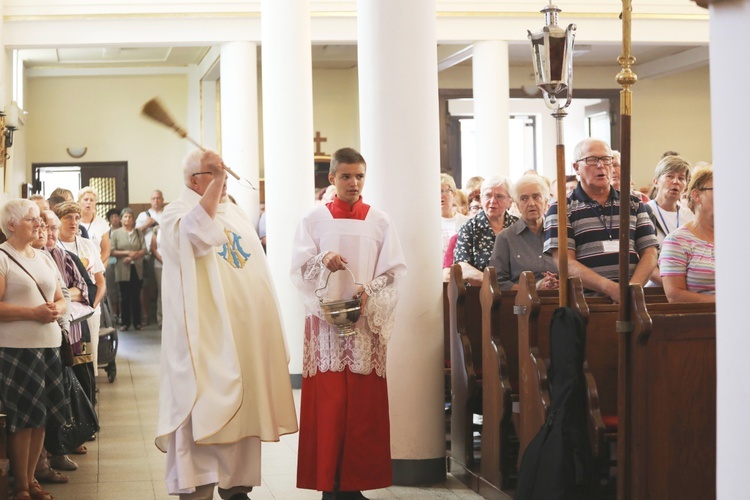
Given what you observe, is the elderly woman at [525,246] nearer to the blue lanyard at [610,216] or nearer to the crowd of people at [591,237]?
the crowd of people at [591,237]

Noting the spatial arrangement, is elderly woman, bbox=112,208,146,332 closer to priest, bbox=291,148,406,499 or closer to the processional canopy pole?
priest, bbox=291,148,406,499

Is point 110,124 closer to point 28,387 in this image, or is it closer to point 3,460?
point 3,460

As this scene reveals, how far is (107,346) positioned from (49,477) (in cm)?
387

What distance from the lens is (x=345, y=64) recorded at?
1897cm

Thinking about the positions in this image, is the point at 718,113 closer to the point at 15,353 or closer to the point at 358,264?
the point at 358,264

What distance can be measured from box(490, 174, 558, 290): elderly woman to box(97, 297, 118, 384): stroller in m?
4.73

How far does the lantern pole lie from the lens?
3.91m

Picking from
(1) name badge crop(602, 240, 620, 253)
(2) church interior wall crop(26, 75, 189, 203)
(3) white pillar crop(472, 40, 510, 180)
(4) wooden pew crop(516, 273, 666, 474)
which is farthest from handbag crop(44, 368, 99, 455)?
(2) church interior wall crop(26, 75, 189, 203)

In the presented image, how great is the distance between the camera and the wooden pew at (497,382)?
17.1 ft

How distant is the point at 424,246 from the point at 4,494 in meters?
2.48

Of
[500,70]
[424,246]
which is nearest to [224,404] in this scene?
[424,246]

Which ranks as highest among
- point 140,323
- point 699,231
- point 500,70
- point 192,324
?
point 500,70

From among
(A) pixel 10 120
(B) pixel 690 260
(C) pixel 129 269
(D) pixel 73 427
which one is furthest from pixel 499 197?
(C) pixel 129 269

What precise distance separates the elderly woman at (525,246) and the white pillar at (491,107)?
7.50 metres
